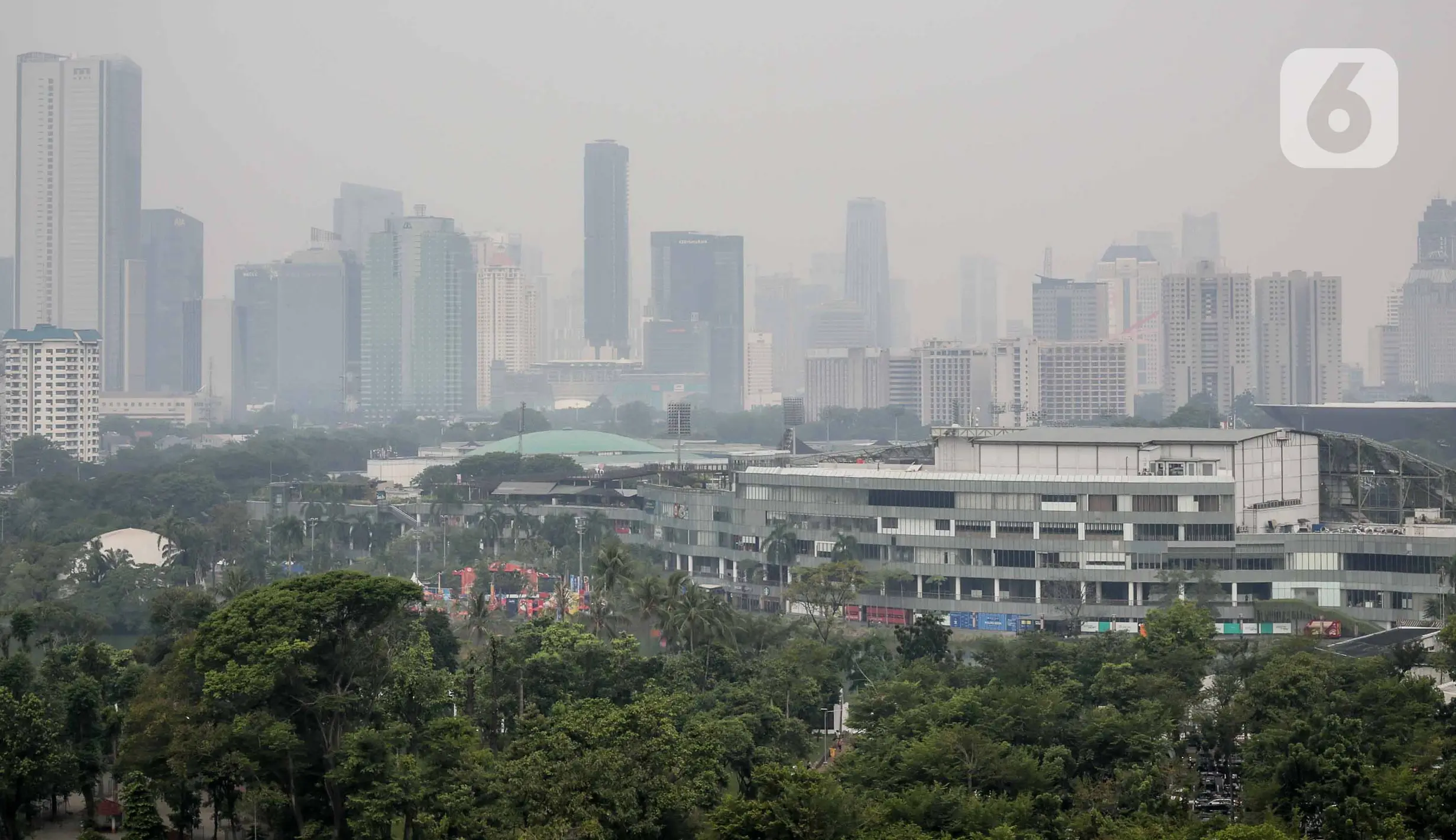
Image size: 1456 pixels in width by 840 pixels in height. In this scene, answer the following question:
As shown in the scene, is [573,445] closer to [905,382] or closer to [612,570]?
[905,382]

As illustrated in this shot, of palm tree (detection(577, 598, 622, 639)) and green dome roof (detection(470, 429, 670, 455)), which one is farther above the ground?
green dome roof (detection(470, 429, 670, 455))

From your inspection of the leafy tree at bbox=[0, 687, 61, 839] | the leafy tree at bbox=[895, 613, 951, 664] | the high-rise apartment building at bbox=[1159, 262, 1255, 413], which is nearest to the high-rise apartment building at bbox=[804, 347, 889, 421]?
the high-rise apartment building at bbox=[1159, 262, 1255, 413]

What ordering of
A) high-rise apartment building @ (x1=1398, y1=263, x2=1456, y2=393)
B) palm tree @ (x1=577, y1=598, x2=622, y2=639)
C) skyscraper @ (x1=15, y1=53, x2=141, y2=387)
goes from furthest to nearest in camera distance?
skyscraper @ (x1=15, y1=53, x2=141, y2=387) < high-rise apartment building @ (x1=1398, y1=263, x2=1456, y2=393) < palm tree @ (x1=577, y1=598, x2=622, y2=639)

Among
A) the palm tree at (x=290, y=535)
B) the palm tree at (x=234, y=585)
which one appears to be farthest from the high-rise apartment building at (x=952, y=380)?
the palm tree at (x=234, y=585)

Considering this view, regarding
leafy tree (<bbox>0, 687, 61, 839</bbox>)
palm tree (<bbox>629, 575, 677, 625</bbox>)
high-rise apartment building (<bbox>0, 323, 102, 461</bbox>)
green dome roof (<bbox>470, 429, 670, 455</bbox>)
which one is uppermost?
high-rise apartment building (<bbox>0, 323, 102, 461</bbox>)

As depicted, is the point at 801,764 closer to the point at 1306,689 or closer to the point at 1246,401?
the point at 1306,689

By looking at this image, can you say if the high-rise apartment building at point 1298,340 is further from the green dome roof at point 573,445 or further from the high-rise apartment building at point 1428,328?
the green dome roof at point 573,445

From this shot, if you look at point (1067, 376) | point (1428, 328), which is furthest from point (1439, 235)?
point (1067, 376)

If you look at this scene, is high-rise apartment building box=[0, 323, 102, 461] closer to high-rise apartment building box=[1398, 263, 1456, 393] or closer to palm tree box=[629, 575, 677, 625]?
palm tree box=[629, 575, 677, 625]
